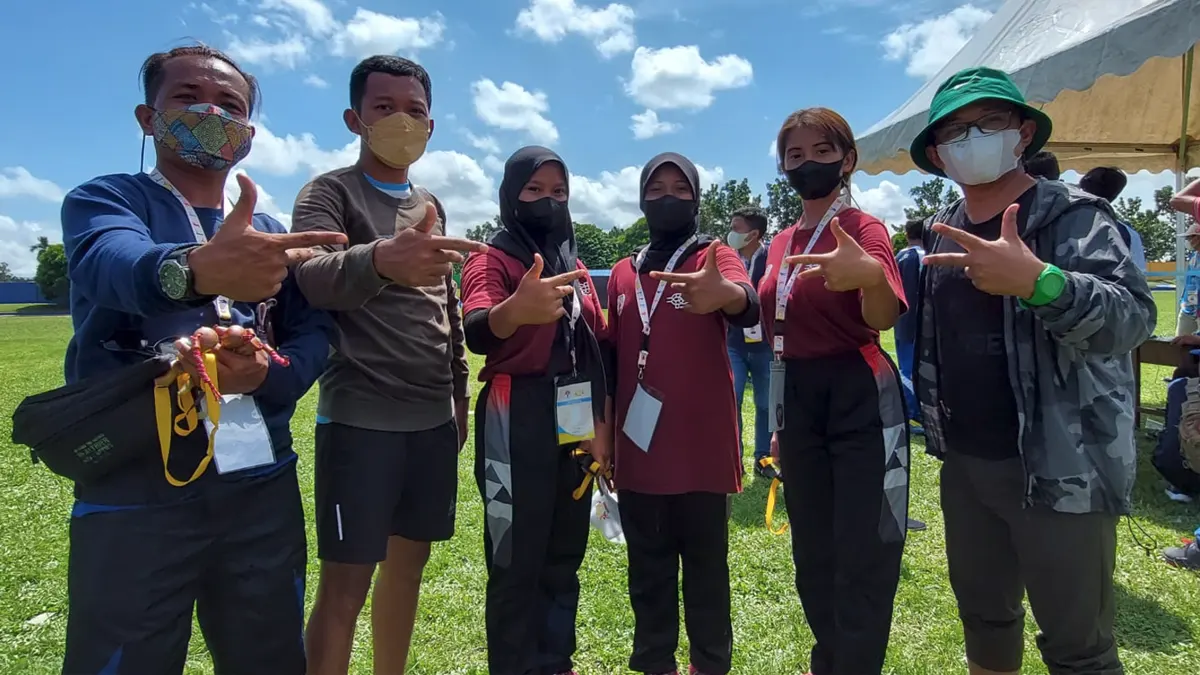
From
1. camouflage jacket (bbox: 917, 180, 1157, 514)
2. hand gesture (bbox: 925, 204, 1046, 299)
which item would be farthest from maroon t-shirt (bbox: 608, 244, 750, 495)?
camouflage jacket (bbox: 917, 180, 1157, 514)

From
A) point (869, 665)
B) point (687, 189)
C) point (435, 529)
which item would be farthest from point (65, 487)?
point (869, 665)

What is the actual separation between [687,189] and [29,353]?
1880 centimetres

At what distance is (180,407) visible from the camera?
5.39 ft

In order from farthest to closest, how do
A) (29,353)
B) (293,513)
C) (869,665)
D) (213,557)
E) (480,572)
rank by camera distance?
1. (29,353)
2. (480,572)
3. (869,665)
4. (293,513)
5. (213,557)

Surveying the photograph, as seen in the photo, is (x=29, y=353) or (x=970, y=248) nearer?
(x=970, y=248)

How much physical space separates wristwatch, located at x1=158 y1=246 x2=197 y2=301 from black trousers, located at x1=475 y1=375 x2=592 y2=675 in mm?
1185

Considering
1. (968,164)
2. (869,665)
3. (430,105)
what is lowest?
(869,665)

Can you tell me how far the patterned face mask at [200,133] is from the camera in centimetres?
180

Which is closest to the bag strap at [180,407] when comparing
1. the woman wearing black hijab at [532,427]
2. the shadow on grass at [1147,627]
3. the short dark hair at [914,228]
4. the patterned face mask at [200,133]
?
the patterned face mask at [200,133]

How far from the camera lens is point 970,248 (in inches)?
73.1

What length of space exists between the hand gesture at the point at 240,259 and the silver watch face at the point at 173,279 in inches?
1.0

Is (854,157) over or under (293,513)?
over

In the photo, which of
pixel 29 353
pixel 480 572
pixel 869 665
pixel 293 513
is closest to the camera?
pixel 293 513

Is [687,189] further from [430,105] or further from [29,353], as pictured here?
[29,353]
